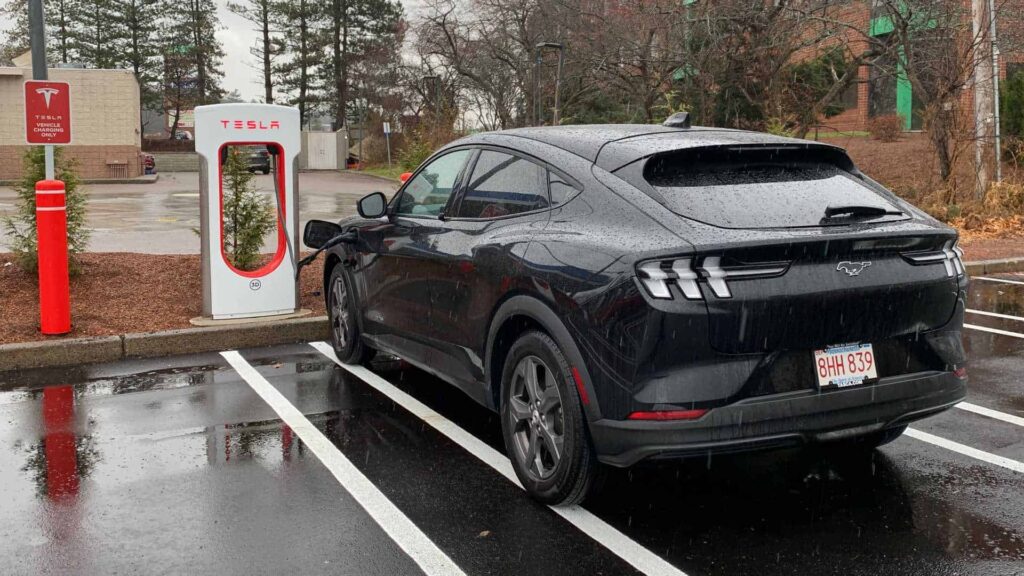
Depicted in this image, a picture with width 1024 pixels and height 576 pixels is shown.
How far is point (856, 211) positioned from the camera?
407cm

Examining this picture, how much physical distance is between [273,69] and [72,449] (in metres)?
62.0

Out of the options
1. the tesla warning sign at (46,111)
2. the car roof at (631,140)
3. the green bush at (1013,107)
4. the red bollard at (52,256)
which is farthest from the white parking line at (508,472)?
the green bush at (1013,107)

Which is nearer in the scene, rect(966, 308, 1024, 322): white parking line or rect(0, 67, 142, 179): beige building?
rect(966, 308, 1024, 322): white parking line

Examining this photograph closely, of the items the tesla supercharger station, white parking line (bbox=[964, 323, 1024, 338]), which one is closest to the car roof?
the tesla supercharger station

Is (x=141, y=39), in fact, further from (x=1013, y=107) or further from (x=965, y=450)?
(x=965, y=450)

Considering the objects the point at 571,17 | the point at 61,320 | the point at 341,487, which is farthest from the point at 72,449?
the point at 571,17

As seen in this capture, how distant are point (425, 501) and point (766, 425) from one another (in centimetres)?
157

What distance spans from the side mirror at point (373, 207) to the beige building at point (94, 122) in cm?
3420

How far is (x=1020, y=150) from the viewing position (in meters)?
17.5

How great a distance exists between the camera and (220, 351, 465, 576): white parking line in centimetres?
376

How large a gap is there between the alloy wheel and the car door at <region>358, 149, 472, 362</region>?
110 centimetres

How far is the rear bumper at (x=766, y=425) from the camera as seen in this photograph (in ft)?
12.1

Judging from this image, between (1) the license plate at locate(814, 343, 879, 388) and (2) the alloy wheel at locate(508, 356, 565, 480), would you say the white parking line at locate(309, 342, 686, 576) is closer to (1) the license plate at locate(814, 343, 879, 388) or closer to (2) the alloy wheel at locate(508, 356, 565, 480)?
(2) the alloy wheel at locate(508, 356, 565, 480)

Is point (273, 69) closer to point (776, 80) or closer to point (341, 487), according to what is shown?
point (776, 80)
